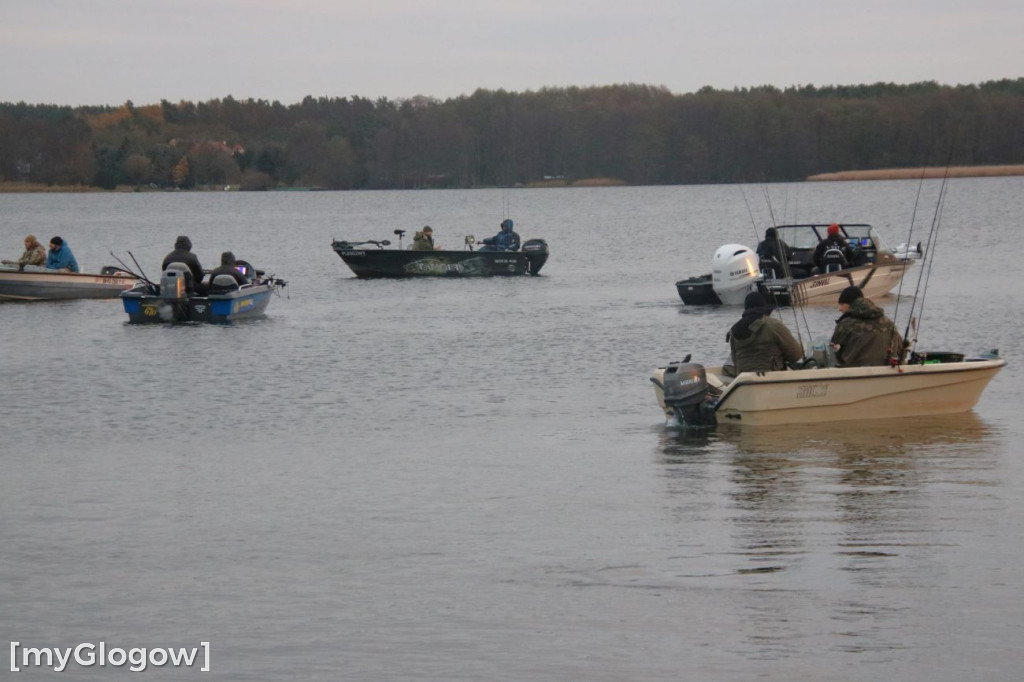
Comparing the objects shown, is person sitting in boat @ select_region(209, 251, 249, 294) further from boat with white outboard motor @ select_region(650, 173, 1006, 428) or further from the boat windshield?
boat with white outboard motor @ select_region(650, 173, 1006, 428)

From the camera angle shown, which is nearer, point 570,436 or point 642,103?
point 570,436

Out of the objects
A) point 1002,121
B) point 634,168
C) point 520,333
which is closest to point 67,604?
point 520,333

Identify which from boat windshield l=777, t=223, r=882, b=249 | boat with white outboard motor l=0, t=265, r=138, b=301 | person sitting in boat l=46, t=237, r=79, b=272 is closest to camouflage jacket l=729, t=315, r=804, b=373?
boat windshield l=777, t=223, r=882, b=249

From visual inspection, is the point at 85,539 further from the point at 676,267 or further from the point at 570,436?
the point at 676,267

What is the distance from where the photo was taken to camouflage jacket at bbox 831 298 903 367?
15500 mm

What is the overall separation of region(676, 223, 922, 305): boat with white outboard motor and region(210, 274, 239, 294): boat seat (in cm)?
899

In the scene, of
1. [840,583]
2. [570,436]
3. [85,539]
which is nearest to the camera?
[840,583]

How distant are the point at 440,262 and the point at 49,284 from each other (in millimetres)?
11084

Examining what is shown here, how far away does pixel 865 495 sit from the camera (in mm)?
12461

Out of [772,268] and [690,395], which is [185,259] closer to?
[772,268]

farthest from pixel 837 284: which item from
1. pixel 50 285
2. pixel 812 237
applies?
pixel 50 285

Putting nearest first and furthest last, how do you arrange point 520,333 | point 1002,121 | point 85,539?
point 85,539 < point 520,333 < point 1002,121

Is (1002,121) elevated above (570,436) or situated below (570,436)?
above

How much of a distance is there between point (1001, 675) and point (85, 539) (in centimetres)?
681
